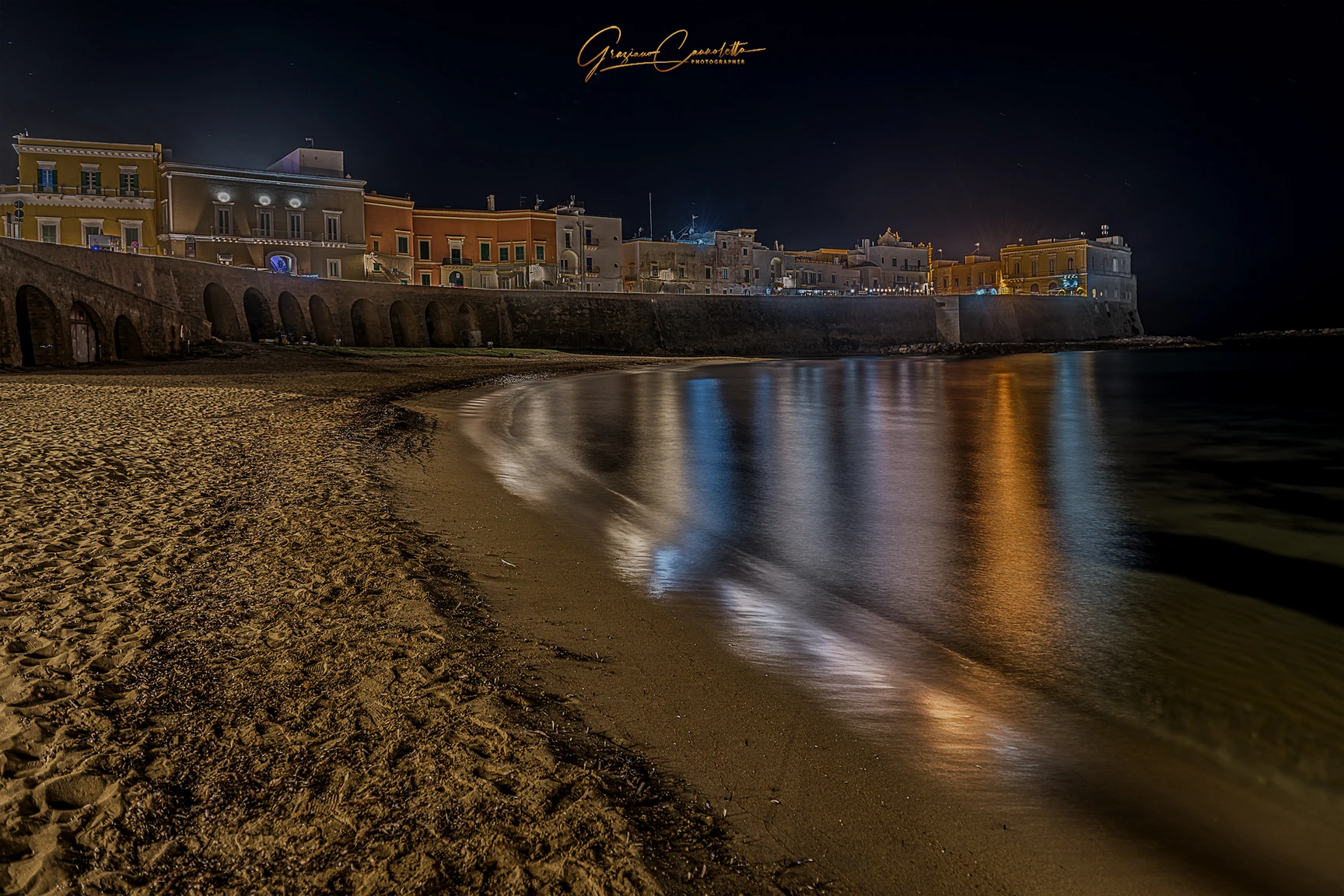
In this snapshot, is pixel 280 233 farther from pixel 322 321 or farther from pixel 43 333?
pixel 43 333

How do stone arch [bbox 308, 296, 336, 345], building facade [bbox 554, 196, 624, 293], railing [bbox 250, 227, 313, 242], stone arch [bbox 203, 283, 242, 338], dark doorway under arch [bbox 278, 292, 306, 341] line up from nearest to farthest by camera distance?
stone arch [bbox 203, 283, 242, 338]
dark doorway under arch [bbox 278, 292, 306, 341]
stone arch [bbox 308, 296, 336, 345]
railing [bbox 250, 227, 313, 242]
building facade [bbox 554, 196, 624, 293]

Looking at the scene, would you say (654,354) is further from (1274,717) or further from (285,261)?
(1274,717)

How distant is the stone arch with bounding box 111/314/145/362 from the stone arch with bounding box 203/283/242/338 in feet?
24.8

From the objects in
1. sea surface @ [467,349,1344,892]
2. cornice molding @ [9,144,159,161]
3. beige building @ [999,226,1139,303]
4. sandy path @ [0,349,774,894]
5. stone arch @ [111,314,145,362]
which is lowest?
sea surface @ [467,349,1344,892]

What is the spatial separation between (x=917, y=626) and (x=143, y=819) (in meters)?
4.86

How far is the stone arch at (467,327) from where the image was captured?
46281 mm

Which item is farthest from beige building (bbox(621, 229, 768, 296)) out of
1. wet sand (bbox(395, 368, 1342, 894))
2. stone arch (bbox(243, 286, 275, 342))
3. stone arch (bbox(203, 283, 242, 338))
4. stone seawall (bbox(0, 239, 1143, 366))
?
wet sand (bbox(395, 368, 1342, 894))

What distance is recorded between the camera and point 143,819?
3180 mm

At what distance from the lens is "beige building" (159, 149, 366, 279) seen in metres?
42.4

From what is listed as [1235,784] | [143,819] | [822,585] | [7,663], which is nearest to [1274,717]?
[1235,784]

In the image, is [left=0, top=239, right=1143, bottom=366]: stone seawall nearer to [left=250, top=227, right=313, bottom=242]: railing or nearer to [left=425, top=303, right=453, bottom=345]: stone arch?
[left=425, top=303, right=453, bottom=345]: stone arch

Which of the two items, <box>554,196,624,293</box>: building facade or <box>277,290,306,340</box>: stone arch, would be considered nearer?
<box>277,290,306,340</box>: stone arch

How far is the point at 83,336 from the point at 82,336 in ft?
0.16

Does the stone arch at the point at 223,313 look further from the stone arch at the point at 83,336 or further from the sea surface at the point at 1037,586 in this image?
the sea surface at the point at 1037,586
